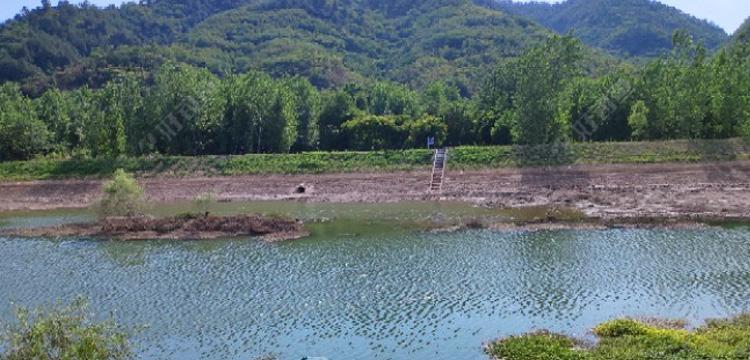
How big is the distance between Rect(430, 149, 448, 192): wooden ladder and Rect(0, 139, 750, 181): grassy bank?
2.51ft

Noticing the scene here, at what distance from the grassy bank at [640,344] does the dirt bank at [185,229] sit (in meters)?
25.9

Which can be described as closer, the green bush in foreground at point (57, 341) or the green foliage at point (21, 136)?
the green bush in foreground at point (57, 341)

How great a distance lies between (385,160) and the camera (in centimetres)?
7681

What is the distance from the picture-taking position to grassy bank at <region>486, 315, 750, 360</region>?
26286mm

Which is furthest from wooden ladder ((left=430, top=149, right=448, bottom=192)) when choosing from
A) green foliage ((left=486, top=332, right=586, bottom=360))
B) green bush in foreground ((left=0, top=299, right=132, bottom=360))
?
green bush in foreground ((left=0, top=299, right=132, bottom=360))

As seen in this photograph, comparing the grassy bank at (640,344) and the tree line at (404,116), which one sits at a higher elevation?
the tree line at (404,116)

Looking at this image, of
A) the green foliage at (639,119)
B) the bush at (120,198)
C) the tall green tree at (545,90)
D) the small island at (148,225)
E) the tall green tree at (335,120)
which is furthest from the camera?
the tall green tree at (335,120)

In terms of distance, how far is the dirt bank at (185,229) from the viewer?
53062mm

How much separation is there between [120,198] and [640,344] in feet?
142

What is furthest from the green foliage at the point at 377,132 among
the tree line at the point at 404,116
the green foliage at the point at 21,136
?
the green foliage at the point at 21,136

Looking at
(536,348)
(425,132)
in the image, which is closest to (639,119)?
(425,132)

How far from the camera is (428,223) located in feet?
181

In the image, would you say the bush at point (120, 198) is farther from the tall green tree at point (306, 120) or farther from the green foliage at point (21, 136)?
the green foliage at point (21, 136)

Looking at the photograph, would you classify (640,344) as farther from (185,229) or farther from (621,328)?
(185,229)
